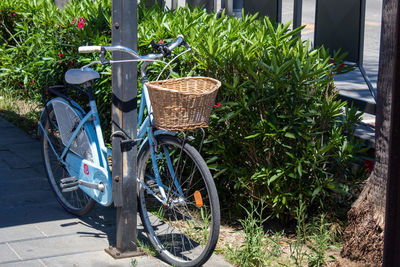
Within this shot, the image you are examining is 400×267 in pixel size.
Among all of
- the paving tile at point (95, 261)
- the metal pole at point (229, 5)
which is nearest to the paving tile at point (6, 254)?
the paving tile at point (95, 261)

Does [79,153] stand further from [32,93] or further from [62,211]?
[32,93]

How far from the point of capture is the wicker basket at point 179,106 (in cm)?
354

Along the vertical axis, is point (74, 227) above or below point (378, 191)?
below

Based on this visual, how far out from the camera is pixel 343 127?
15.5 feet

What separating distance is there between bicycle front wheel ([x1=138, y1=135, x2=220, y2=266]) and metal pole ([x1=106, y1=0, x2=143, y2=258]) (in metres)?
0.11

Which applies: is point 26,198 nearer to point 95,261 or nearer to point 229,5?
point 95,261

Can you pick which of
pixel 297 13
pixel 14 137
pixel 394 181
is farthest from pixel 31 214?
pixel 297 13

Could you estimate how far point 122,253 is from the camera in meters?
4.19

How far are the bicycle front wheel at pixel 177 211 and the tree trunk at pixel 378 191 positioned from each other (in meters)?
1.00

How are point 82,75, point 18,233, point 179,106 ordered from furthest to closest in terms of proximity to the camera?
point 18,233 < point 82,75 < point 179,106

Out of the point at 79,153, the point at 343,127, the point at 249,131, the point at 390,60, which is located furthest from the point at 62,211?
the point at 390,60

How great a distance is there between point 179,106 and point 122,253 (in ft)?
4.06

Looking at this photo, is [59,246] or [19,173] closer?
[59,246]

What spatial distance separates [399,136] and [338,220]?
3260 mm
